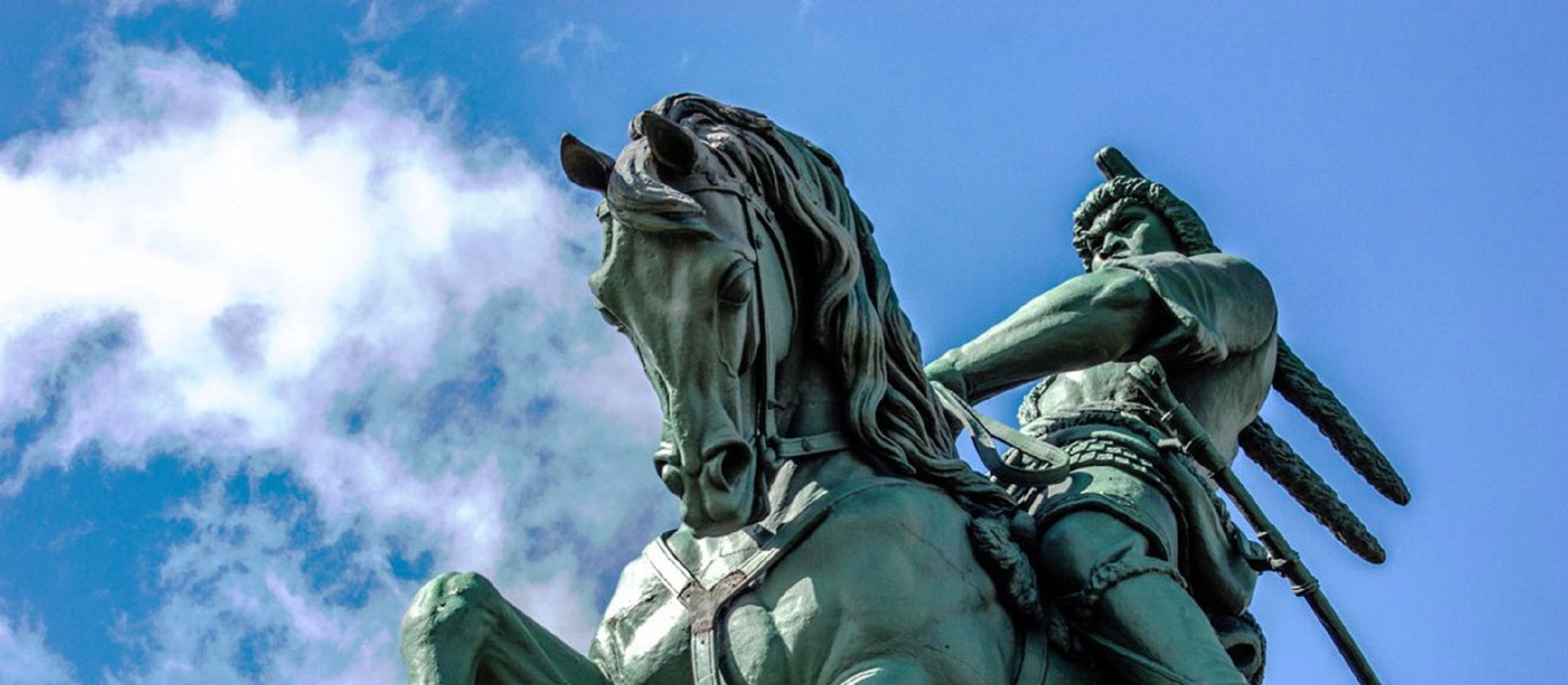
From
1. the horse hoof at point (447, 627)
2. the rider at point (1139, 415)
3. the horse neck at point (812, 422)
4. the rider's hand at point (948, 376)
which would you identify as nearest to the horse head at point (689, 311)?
the horse neck at point (812, 422)

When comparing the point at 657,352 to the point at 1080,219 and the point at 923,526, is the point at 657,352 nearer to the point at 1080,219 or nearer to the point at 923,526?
the point at 923,526

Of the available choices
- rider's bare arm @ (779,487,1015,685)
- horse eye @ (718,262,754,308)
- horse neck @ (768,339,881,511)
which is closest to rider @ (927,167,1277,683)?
rider's bare arm @ (779,487,1015,685)

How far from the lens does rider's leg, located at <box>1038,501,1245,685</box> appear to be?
6215mm

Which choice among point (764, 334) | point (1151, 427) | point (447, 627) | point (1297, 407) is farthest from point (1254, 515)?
point (447, 627)

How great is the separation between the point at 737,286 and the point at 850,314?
1.73 ft

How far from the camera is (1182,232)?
8.83 metres

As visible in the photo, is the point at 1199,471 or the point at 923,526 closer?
the point at 923,526

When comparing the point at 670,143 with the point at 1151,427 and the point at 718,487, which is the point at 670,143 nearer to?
the point at 718,487

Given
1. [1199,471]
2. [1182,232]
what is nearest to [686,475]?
[1199,471]

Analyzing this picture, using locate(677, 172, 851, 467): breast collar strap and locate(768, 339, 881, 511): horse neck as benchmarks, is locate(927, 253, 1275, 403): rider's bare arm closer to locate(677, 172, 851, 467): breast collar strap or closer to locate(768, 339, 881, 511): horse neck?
locate(768, 339, 881, 511): horse neck

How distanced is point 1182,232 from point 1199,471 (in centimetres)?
165

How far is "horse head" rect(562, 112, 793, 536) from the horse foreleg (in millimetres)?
541

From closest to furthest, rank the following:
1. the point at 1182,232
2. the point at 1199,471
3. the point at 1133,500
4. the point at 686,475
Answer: the point at 686,475, the point at 1133,500, the point at 1199,471, the point at 1182,232

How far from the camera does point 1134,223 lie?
897 cm
